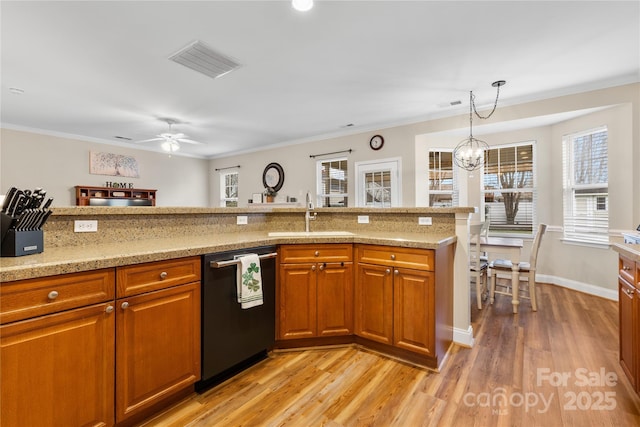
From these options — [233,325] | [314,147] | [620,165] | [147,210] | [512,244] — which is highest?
[314,147]

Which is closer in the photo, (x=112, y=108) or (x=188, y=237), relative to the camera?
(x=188, y=237)

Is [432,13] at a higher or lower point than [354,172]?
higher

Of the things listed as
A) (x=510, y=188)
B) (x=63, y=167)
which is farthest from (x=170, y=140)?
(x=510, y=188)

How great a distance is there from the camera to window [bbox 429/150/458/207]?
5.20 metres

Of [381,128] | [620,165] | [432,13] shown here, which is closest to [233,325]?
[432,13]

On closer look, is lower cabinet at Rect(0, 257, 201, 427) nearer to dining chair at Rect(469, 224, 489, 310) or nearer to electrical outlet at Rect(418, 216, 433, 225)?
electrical outlet at Rect(418, 216, 433, 225)

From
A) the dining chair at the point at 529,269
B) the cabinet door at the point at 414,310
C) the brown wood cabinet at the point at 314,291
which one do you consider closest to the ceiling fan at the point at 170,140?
the brown wood cabinet at the point at 314,291

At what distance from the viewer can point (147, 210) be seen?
2.04 metres

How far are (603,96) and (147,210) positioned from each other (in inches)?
199

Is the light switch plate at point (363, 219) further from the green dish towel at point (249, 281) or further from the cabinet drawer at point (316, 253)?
the green dish towel at point (249, 281)

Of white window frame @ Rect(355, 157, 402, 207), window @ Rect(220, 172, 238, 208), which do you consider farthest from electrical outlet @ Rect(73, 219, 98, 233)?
Result: window @ Rect(220, 172, 238, 208)

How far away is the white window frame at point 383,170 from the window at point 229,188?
360 cm

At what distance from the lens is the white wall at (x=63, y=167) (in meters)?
5.12

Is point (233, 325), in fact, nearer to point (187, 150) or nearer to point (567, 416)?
point (567, 416)
